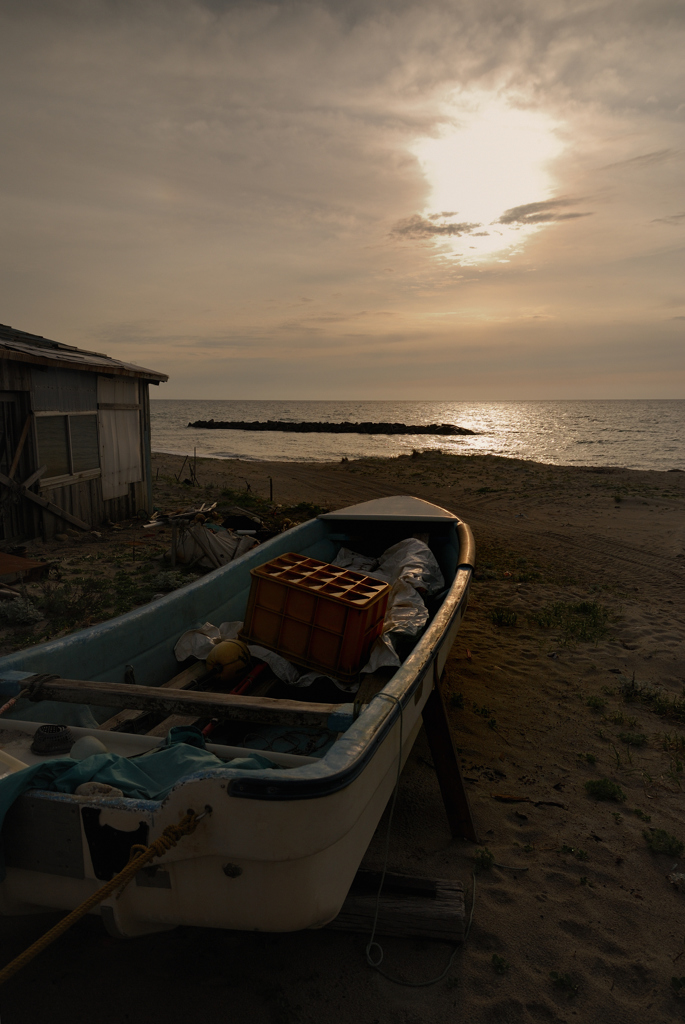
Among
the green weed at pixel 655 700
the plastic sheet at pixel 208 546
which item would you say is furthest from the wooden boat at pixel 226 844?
the plastic sheet at pixel 208 546

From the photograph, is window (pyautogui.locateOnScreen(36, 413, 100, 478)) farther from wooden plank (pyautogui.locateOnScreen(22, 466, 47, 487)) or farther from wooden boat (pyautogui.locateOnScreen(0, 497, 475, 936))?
wooden boat (pyautogui.locateOnScreen(0, 497, 475, 936))

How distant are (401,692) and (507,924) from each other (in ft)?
4.15

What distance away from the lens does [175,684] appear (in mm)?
4117

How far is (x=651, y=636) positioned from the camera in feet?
22.1

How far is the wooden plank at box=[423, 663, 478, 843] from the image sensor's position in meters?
3.60

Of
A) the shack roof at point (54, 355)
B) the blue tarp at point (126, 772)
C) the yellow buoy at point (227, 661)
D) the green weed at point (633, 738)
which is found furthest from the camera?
the shack roof at point (54, 355)

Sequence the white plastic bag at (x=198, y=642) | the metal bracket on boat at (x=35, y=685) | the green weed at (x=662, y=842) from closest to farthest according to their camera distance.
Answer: the metal bracket on boat at (x=35, y=685) < the green weed at (x=662, y=842) < the white plastic bag at (x=198, y=642)

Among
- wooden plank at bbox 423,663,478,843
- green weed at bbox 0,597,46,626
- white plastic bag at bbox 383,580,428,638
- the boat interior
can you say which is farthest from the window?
wooden plank at bbox 423,663,478,843

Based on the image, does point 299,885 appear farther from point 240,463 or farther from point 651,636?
point 240,463

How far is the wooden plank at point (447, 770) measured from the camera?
3.60 metres

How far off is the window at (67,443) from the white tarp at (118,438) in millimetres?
282

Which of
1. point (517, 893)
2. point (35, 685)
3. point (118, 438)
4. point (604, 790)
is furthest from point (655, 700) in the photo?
point (118, 438)

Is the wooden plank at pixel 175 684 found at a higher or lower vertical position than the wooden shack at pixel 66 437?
lower

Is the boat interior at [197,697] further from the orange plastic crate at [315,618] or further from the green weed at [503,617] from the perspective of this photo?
the green weed at [503,617]
